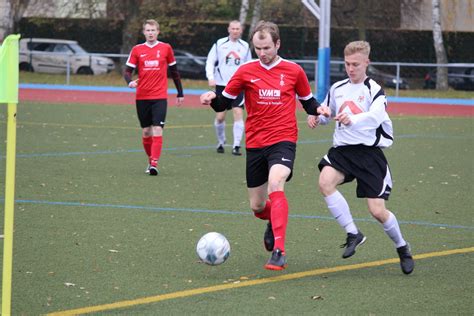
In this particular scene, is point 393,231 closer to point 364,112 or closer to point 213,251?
point 364,112

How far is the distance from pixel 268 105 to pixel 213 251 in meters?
1.38

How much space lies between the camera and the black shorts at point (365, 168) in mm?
7680

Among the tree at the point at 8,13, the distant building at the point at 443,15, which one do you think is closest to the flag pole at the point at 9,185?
the tree at the point at 8,13

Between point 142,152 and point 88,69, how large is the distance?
78.6 ft

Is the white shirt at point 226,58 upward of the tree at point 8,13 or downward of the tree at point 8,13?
downward

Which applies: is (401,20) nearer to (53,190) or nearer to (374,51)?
(374,51)

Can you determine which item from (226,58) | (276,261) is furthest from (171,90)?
(276,261)

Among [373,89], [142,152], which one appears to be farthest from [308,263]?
[142,152]

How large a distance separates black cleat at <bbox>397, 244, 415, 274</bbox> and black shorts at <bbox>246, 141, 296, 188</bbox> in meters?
1.01

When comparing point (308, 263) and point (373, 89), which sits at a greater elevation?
point (373, 89)

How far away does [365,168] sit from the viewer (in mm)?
7699

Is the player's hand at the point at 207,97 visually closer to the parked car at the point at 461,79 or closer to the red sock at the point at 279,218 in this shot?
the red sock at the point at 279,218

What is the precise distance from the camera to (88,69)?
39.5 meters

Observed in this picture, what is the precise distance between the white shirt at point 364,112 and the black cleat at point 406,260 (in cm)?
78
